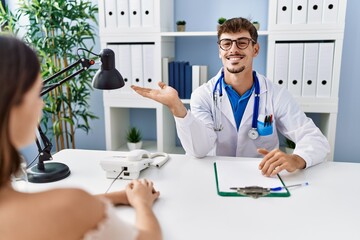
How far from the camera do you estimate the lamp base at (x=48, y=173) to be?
3.84 ft

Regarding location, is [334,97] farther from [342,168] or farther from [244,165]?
[244,165]

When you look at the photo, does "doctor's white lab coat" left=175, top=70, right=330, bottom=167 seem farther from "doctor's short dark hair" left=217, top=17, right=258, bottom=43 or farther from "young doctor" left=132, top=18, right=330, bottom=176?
"doctor's short dark hair" left=217, top=17, right=258, bottom=43

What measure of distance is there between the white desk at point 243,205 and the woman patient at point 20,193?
0.36 m

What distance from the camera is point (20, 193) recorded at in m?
0.50

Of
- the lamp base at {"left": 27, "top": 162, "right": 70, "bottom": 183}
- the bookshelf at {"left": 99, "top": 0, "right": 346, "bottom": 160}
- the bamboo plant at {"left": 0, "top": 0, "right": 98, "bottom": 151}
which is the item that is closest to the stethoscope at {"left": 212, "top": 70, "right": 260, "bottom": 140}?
the bookshelf at {"left": 99, "top": 0, "right": 346, "bottom": 160}

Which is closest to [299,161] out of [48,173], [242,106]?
[242,106]

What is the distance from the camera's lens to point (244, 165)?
131 cm

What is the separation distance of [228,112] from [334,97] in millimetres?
864

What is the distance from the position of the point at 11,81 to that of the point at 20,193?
17 cm

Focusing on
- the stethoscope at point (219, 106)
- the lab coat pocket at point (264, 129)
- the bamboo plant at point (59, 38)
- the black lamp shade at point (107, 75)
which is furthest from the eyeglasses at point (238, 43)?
the bamboo plant at point (59, 38)

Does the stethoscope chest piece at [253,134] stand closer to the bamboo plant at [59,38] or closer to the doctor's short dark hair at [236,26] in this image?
the doctor's short dark hair at [236,26]

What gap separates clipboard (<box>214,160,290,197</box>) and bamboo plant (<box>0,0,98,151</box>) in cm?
162

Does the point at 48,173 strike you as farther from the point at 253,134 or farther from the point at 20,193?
the point at 253,134

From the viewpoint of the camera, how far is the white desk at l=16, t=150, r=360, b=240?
833mm
